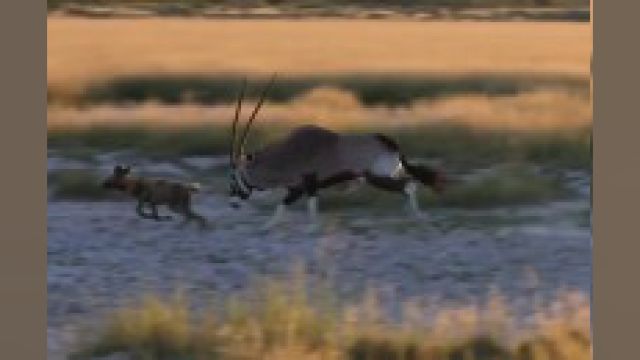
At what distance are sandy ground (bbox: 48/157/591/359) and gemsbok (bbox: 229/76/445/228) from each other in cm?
4

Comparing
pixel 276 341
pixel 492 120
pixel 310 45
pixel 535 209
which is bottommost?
pixel 276 341

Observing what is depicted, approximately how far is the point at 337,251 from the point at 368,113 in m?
0.29

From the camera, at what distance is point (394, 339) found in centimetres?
241

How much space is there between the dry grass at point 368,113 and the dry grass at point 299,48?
0.20 feet

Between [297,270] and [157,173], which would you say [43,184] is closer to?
[157,173]

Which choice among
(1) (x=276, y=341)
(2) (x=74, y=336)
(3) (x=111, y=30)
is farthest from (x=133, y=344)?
(3) (x=111, y=30)

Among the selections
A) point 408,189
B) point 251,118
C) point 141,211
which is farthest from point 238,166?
point 408,189

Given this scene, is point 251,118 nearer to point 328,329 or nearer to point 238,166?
point 238,166

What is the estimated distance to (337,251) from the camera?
244 cm

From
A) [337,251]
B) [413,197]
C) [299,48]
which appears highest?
[299,48]

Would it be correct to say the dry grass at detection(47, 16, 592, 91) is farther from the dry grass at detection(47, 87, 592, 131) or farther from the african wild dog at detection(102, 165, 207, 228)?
the african wild dog at detection(102, 165, 207, 228)

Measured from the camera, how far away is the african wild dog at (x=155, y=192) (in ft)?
8.03

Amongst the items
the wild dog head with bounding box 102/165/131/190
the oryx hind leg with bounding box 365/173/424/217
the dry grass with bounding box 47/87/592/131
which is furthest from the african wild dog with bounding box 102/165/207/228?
the oryx hind leg with bounding box 365/173/424/217

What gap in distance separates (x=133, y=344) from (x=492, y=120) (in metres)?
0.85
